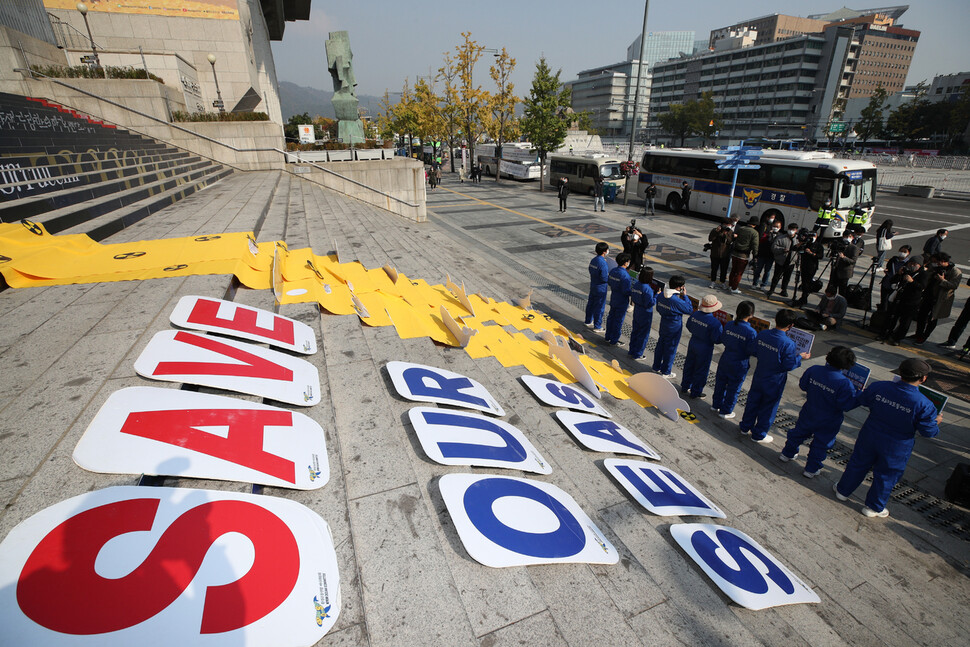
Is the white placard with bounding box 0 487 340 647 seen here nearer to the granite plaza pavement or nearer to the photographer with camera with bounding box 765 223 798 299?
the granite plaza pavement

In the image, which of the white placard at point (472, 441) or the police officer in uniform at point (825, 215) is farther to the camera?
the police officer in uniform at point (825, 215)

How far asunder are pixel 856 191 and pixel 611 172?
12441 mm

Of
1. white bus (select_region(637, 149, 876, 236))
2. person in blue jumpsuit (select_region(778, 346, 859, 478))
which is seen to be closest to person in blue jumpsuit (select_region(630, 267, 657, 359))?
person in blue jumpsuit (select_region(778, 346, 859, 478))

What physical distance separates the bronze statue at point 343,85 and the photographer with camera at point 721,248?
17914 mm

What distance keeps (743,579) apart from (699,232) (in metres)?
17.2

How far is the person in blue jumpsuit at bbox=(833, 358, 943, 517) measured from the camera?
3949mm

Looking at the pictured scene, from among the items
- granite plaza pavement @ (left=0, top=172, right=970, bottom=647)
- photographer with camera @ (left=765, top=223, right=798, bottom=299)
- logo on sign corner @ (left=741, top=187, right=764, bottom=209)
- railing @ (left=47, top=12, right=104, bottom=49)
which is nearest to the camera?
granite plaza pavement @ (left=0, top=172, right=970, bottom=647)

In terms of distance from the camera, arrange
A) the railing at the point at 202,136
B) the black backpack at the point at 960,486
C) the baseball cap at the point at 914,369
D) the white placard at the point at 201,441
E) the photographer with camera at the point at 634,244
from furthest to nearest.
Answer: the railing at the point at 202,136 < the photographer with camera at the point at 634,244 < the black backpack at the point at 960,486 < the baseball cap at the point at 914,369 < the white placard at the point at 201,441

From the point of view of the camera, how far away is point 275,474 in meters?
2.62

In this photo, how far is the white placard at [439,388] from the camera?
3980 millimetres

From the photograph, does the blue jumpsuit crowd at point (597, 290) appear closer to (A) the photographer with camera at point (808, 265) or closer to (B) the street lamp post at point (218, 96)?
(A) the photographer with camera at point (808, 265)

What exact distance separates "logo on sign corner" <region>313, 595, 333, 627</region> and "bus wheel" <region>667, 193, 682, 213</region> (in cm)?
2301

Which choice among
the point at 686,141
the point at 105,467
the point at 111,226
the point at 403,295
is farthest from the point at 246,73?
the point at 686,141

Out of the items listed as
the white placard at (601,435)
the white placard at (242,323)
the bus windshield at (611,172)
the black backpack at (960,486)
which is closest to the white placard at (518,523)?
the white placard at (601,435)
